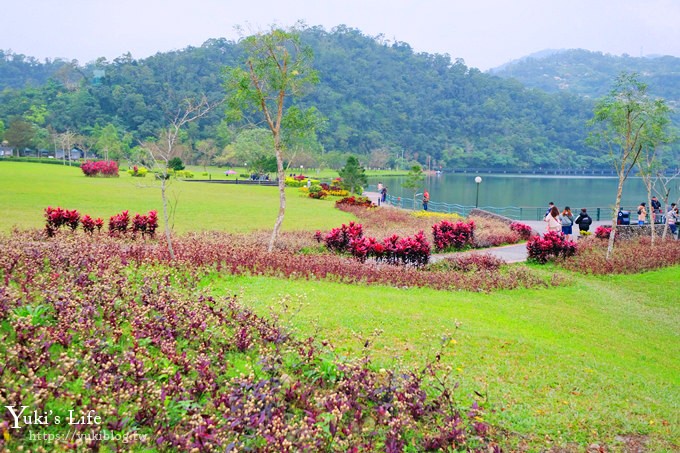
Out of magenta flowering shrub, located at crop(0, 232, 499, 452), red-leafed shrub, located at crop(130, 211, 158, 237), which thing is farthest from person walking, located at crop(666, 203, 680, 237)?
magenta flowering shrub, located at crop(0, 232, 499, 452)

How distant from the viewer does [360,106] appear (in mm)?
115062

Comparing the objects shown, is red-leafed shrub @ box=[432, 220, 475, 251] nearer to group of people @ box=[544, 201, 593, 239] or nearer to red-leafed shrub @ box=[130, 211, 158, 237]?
group of people @ box=[544, 201, 593, 239]

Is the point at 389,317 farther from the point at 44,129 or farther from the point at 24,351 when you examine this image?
the point at 44,129

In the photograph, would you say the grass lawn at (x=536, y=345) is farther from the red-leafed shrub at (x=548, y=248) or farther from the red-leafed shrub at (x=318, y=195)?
the red-leafed shrub at (x=318, y=195)

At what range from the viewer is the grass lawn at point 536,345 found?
4.76 m


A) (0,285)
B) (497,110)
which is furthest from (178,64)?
(0,285)

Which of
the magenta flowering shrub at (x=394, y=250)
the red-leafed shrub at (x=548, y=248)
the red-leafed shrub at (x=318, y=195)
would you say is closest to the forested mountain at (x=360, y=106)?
the red-leafed shrub at (x=318, y=195)

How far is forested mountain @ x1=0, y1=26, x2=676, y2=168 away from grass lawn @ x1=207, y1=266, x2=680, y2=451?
61.1 meters

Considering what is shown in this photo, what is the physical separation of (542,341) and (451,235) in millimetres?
8423

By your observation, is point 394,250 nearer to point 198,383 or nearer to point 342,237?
point 342,237

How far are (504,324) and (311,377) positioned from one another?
12.8 feet

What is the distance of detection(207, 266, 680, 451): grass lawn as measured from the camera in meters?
4.76

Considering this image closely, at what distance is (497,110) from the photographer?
125 meters

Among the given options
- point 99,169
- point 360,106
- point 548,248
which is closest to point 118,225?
point 548,248
